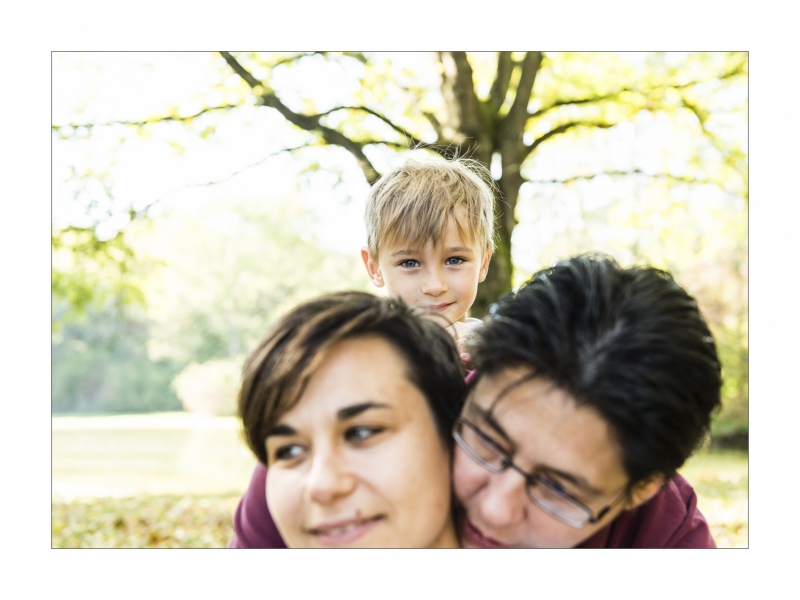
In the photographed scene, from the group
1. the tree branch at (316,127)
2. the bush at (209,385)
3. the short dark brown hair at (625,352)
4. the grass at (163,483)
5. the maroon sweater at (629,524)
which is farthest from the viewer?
the bush at (209,385)

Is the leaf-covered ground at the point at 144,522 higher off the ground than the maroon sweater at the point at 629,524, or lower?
lower

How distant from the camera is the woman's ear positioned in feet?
4.10

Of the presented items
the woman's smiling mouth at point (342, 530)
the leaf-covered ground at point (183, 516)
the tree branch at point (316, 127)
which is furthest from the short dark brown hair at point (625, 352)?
the leaf-covered ground at point (183, 516)

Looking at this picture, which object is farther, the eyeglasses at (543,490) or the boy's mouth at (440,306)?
the boy's mouth at (440,306)

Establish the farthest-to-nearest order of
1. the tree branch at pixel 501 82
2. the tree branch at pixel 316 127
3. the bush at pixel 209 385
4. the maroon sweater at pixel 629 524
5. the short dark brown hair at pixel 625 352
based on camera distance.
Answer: the bush at pixel 209 385
the tree branch at pixel 501 82
the tree branch at pixel 316 127
the maroon sweater at pixel 629 524
the short dark brown hair at pixel 625 352

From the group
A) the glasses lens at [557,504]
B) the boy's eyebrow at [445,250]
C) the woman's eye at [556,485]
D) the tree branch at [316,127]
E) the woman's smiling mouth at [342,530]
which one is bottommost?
the woman's smiling mouth at [342,530]

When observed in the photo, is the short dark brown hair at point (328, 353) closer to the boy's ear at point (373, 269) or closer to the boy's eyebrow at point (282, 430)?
the boy's eyebrow at point (282, 430)

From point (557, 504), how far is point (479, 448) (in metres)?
0.16

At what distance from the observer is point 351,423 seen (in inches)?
50.2

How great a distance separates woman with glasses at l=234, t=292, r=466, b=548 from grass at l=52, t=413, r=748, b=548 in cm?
361

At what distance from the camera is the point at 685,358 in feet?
3.85

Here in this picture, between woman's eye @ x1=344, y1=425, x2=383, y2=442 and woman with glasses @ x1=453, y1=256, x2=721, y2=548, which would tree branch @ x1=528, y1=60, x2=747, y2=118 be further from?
woman's eye @ x1=344, y1=425, x2=383, y2=442

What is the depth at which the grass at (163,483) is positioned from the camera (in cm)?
627

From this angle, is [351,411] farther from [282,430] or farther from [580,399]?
[580,399]
